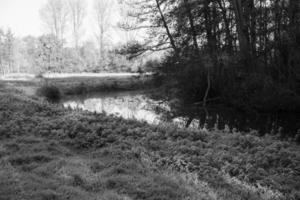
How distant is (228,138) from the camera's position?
21.2 feet

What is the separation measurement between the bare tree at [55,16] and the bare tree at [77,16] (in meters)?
1.55

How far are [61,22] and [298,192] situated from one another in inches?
1786

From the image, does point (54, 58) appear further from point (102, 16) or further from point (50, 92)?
point (50, 92)

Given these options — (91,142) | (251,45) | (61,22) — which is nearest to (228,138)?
(91,142)

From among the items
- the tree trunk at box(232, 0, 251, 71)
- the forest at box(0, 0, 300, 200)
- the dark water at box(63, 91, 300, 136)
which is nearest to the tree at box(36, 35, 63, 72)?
the forest at box(0, 0, 300, 200)

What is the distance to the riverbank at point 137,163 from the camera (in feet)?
12.6

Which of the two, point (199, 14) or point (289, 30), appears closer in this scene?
point (289, 30)

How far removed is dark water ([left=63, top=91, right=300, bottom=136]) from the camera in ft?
31.9

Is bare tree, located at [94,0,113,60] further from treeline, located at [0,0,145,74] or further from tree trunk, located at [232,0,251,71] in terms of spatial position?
tree trunk, located at [232,0,251,71]

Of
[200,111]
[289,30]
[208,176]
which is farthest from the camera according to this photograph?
[200,111]

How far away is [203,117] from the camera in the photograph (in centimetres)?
1161

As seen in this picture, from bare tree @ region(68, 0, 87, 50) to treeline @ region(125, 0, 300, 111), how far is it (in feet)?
103

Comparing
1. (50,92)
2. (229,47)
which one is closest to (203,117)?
(229,47)

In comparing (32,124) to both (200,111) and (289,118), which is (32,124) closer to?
(200,111)
